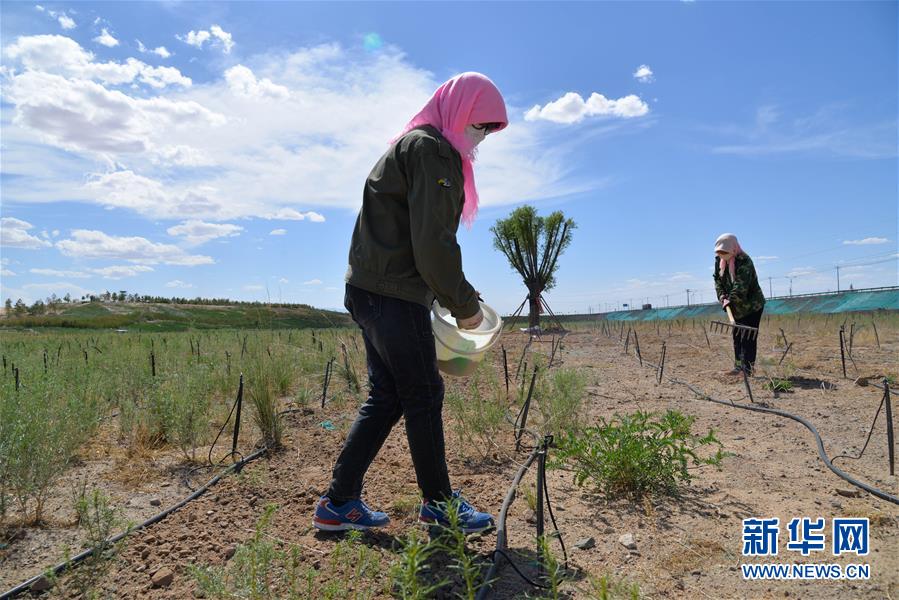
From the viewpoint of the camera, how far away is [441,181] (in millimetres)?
1728

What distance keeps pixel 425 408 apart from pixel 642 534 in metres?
0.88

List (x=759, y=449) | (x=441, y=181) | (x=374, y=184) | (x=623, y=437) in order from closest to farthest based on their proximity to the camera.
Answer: (x=441, y=181) < (x=374, y=184) < (x=623, y=437) < (x=759, y=449)

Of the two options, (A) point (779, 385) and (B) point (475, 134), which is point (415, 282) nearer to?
(B) point (475, 134)

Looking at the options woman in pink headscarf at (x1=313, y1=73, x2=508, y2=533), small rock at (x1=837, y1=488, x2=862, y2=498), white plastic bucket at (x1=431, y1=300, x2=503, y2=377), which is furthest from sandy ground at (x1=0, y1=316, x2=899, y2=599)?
white plastic bucket at (x1=431, y1=300, x2=503, y2=377)

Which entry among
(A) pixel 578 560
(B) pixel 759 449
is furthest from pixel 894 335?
(A) pixel 578 560

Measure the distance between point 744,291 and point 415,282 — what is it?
15.0 ft

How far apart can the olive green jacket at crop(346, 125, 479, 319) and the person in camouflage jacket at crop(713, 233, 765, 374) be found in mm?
4341

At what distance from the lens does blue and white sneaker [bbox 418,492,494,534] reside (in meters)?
1.89

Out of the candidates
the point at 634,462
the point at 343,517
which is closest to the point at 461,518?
the point at 343,517

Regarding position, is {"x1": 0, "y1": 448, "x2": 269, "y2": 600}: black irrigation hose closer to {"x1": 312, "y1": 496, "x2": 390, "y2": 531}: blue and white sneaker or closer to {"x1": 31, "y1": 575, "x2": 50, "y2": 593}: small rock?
{"x1": 31, "y1": 575, "x2": 50, "y2": 593}: small rock

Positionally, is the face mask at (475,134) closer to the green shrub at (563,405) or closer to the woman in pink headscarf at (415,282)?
the woman in pink headscarf at (415,282)

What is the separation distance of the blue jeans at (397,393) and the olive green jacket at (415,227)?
0.06 m

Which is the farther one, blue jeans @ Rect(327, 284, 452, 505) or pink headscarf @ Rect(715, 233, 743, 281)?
pink headscarf @ Rect(715, 233, 743, 281)

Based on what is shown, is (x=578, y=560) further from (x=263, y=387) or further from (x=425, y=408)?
(x=263, y=387)
